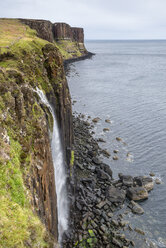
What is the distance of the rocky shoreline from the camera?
746 inches

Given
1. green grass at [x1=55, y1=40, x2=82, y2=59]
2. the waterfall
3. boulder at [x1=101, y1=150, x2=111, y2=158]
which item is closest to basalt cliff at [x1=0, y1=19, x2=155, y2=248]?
boulder at [x1=101, y1=150, x2=111, y2=158]

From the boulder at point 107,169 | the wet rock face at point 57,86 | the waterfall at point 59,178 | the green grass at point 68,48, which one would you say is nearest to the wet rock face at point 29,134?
the waterfall at point 59,178

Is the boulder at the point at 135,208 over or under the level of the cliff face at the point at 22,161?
under

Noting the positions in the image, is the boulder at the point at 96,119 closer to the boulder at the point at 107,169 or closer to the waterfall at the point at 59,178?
the boulder at the point at 107,169

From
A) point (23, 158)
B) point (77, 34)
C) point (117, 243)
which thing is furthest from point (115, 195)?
point (77, 34)

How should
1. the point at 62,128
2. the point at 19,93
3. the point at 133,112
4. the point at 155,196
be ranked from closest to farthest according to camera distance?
1. the point at 19,93
2. the point at 62,128
3. the point at 155,196
4. the point at 133,112

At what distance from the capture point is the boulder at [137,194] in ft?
81.5

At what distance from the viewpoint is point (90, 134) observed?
131 ft

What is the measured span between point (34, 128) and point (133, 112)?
41007 mm

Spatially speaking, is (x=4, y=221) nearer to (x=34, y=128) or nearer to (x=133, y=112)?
(x=34, y=128)

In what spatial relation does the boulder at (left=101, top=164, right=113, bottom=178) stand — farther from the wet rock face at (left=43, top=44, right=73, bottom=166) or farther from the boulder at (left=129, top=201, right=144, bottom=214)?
the wet rock face at (left=43, top=44, right=73, bottom=166)

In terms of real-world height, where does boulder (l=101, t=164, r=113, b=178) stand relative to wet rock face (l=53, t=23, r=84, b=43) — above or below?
below

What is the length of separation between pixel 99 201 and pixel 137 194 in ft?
17.0

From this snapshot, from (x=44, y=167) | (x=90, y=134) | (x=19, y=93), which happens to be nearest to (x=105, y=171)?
(x=90, y=134)
